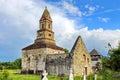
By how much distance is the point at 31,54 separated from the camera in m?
69.1

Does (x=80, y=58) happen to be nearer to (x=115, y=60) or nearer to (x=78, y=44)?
(x=78, y=44)

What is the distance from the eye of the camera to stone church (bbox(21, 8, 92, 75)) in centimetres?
5903

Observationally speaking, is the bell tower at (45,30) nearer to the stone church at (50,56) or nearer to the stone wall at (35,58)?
the stone church at (50,56)

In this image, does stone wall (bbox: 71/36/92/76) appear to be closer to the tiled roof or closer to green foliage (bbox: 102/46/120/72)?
the tiled roof

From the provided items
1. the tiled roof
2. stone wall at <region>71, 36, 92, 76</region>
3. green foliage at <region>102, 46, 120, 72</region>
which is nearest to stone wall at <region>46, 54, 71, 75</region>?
stone wall at <region>71, 36, 92, 76</region>

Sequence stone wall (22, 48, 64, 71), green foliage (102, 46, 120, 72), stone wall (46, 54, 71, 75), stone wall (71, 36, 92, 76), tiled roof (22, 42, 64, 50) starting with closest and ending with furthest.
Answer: green foliage (102, 46, 120, 72) → stone wall (71, 36, 92, 76) → stone wall (46, 54, 71, 75) → stone wall (22, 48, 64, 71) → tiled roof (22, 42, 64, 50)

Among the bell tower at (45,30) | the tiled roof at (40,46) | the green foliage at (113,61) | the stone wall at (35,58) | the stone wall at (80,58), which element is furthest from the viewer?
the bell tower at (45,30)

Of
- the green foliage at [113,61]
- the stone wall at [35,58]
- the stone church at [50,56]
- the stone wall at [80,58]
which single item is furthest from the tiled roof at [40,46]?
the green foliage at [113,61]

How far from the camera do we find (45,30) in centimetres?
7006

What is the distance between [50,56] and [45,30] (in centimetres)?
840

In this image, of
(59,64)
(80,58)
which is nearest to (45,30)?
(59,64)

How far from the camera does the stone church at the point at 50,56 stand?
59.0 m

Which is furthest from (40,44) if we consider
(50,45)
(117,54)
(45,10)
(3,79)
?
(3,79)

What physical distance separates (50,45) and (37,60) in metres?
4.53
